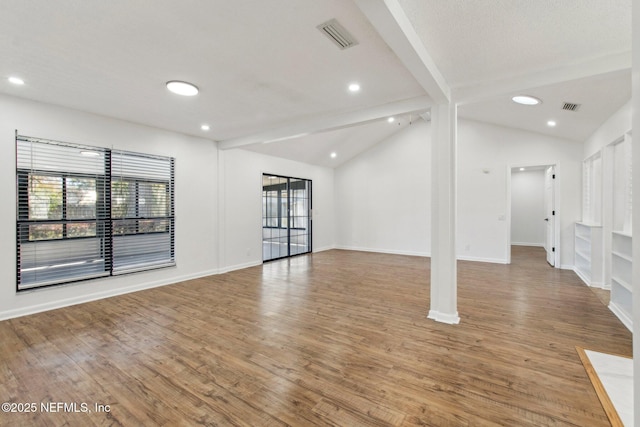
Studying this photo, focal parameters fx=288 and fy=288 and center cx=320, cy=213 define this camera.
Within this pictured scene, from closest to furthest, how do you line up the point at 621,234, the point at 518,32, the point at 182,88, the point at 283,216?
1. the point at 518,32
2. the point at 182,88
3. the point at 621,234
4. the point at 283,216

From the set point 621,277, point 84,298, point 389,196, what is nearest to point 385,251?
point 389,196

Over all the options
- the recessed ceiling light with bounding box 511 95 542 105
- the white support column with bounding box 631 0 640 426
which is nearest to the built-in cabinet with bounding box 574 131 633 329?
the recessed ceiling light with bounding box 511 95 542 105

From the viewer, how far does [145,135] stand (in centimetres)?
480

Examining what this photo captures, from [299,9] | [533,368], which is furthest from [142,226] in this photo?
[533,368]

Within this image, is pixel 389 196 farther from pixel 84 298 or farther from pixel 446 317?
pixel 84 298

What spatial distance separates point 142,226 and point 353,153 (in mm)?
5893

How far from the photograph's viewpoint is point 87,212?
13.7 ft

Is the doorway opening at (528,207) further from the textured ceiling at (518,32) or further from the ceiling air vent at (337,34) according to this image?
the ceiling air vent at (337,34)

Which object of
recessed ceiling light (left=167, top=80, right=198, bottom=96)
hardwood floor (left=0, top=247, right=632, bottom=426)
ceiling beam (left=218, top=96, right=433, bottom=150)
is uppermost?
recessed ceiling light (left=167, top=80, right=198, bottom=96)

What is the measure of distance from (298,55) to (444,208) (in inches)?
89.4

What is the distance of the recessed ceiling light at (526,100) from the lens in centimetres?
388

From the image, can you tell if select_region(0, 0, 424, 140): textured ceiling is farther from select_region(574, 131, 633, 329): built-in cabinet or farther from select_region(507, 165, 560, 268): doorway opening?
select_region(507, 165, 560, 268): doorway opening

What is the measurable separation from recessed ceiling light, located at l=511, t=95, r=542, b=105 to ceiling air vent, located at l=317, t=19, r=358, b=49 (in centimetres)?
282

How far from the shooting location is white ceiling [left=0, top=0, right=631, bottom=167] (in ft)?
6.66
